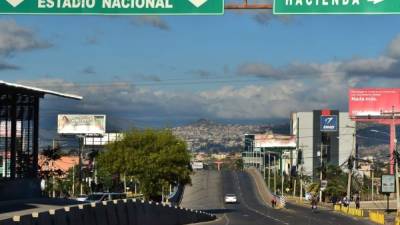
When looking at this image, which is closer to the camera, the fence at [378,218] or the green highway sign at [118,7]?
the green highway sign at [118,7]

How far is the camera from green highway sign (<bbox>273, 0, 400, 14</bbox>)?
16.8 m

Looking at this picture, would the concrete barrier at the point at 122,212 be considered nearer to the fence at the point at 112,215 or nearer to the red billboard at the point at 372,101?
the fence at the point at 112,215

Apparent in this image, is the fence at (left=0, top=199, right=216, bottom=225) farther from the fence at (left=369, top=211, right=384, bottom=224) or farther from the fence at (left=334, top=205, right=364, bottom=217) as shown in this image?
the fence at (left=334, top=205, right=364, bottom=217)

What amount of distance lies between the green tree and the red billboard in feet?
226

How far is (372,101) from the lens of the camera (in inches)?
5492

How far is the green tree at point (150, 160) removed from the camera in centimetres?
7275

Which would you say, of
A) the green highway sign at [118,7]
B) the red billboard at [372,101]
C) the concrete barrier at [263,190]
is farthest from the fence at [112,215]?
the red billboard at [372,101]

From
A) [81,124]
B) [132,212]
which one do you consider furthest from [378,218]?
[81,124]

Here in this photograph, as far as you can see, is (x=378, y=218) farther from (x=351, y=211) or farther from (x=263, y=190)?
(x=263, y=190)

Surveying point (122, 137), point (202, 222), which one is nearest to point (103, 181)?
point (122, 137)

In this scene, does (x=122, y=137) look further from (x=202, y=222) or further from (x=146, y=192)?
(x=202, y=222)

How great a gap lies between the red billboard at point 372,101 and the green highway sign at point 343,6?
Result: 123 m

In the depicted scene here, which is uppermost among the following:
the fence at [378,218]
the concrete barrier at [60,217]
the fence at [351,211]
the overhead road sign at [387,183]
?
the concrete barrier at [60,217]

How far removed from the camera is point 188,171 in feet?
245
